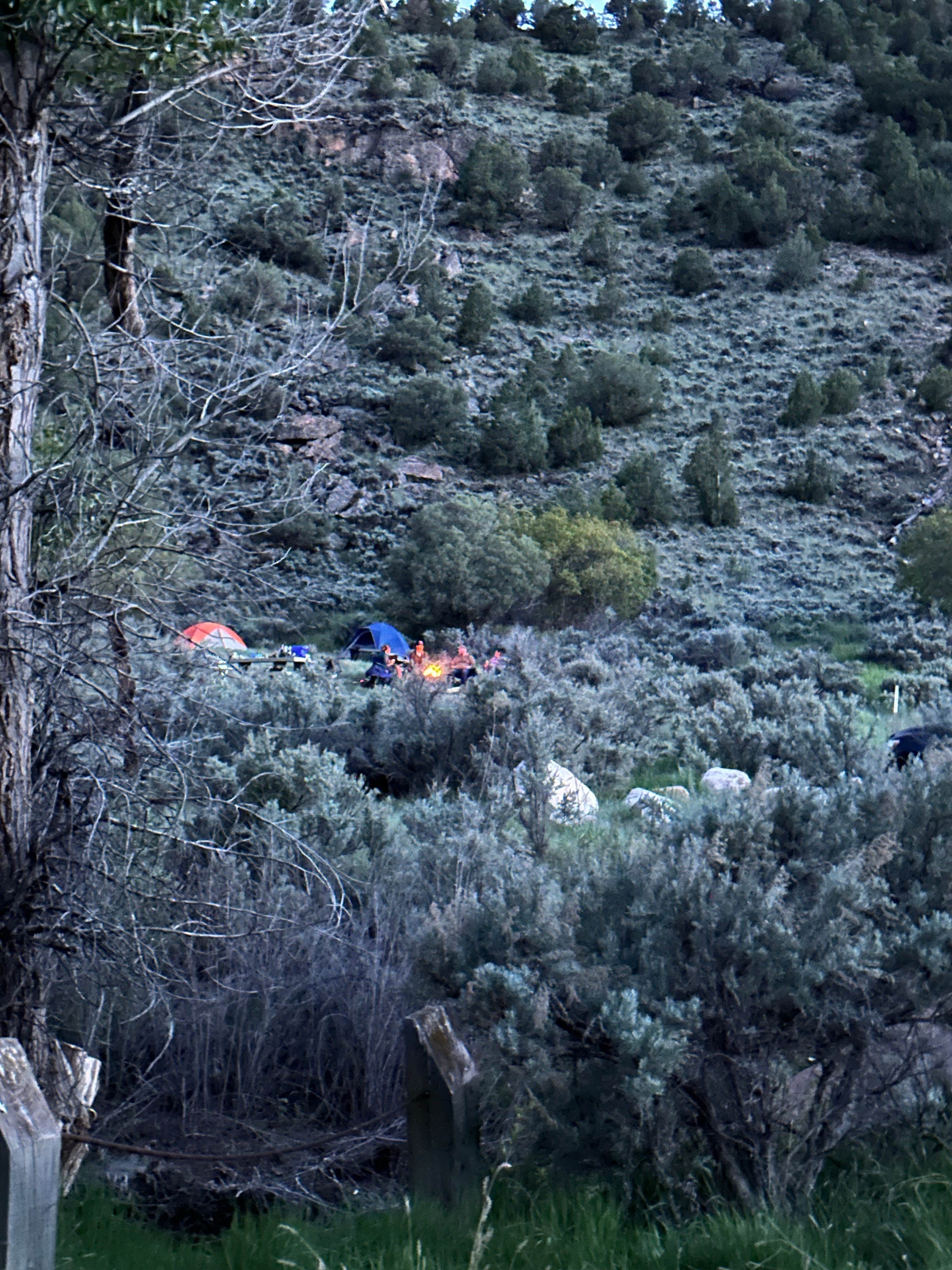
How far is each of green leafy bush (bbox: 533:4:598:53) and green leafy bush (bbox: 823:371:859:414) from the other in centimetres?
3288

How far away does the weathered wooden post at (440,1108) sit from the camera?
108 inches

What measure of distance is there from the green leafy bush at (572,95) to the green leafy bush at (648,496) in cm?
2892

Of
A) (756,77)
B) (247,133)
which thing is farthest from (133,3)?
(756,77)

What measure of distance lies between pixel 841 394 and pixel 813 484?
16.2 ft

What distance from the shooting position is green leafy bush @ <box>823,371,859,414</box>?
40.0m

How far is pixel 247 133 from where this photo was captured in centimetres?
407

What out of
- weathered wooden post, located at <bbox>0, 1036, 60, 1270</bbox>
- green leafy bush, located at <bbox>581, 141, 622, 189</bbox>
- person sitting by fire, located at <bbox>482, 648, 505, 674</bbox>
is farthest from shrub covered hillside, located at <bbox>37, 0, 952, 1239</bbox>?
green leafy bush, located at <bbox>581, 141, 622, 189</bbox>

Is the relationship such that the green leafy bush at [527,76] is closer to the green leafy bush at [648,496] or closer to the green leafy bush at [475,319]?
the green leafy bush at [475,319]

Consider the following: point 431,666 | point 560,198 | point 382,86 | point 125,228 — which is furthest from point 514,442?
point 125,228

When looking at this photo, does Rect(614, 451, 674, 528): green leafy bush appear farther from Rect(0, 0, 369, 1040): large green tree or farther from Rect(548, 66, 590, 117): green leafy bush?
Rect(0, 0, 369, 1040): large green tree

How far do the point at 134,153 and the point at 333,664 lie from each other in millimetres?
10975

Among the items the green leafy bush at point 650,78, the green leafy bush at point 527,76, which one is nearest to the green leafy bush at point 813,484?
the green leafy bush at point 650,78

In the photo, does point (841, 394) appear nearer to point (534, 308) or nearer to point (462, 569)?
point (534, 308)

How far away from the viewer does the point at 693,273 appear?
46469 millimetres
